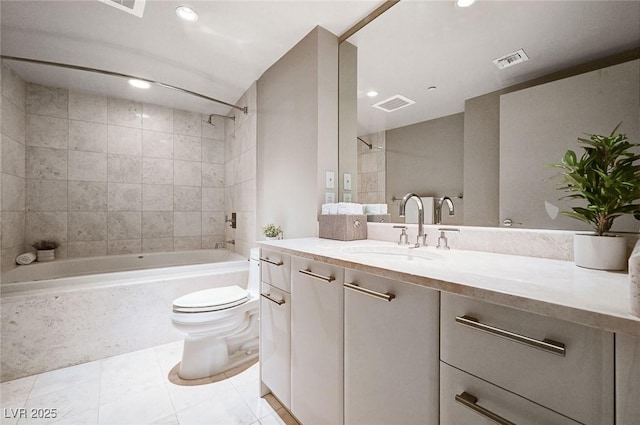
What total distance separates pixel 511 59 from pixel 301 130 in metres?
1.24

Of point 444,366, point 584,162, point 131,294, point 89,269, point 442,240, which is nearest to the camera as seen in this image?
point 444,366

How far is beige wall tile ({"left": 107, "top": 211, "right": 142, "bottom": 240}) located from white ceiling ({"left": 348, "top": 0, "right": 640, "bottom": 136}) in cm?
280

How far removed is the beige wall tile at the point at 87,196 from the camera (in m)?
2.66

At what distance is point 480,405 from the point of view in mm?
585

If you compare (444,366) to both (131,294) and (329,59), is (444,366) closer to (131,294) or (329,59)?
(329,59)

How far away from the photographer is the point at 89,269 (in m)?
2.62

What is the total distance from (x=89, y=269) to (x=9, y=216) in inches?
30.0

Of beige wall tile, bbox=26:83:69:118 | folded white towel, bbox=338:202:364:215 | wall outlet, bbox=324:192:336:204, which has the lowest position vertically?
folded white towel, bbox=338:202:364:215

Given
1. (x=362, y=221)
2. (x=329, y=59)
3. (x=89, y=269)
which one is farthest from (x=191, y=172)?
(x=362, y=221)

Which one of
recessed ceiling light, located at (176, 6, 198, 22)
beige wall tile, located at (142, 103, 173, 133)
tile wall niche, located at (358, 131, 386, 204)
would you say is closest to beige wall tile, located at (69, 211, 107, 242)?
beige wall tile, located at (142, 103, 173, 133)

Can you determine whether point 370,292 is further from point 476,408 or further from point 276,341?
point 276,341

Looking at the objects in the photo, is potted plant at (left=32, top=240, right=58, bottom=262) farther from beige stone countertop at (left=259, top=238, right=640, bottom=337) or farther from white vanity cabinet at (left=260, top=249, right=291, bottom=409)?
beige stone countertop at (left=259, top=238, right=640, bottom=337)

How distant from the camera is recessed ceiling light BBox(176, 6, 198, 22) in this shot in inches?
62.5

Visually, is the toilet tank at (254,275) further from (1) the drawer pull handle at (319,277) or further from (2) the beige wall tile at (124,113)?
(2) the beige wall tile at (124,113)
